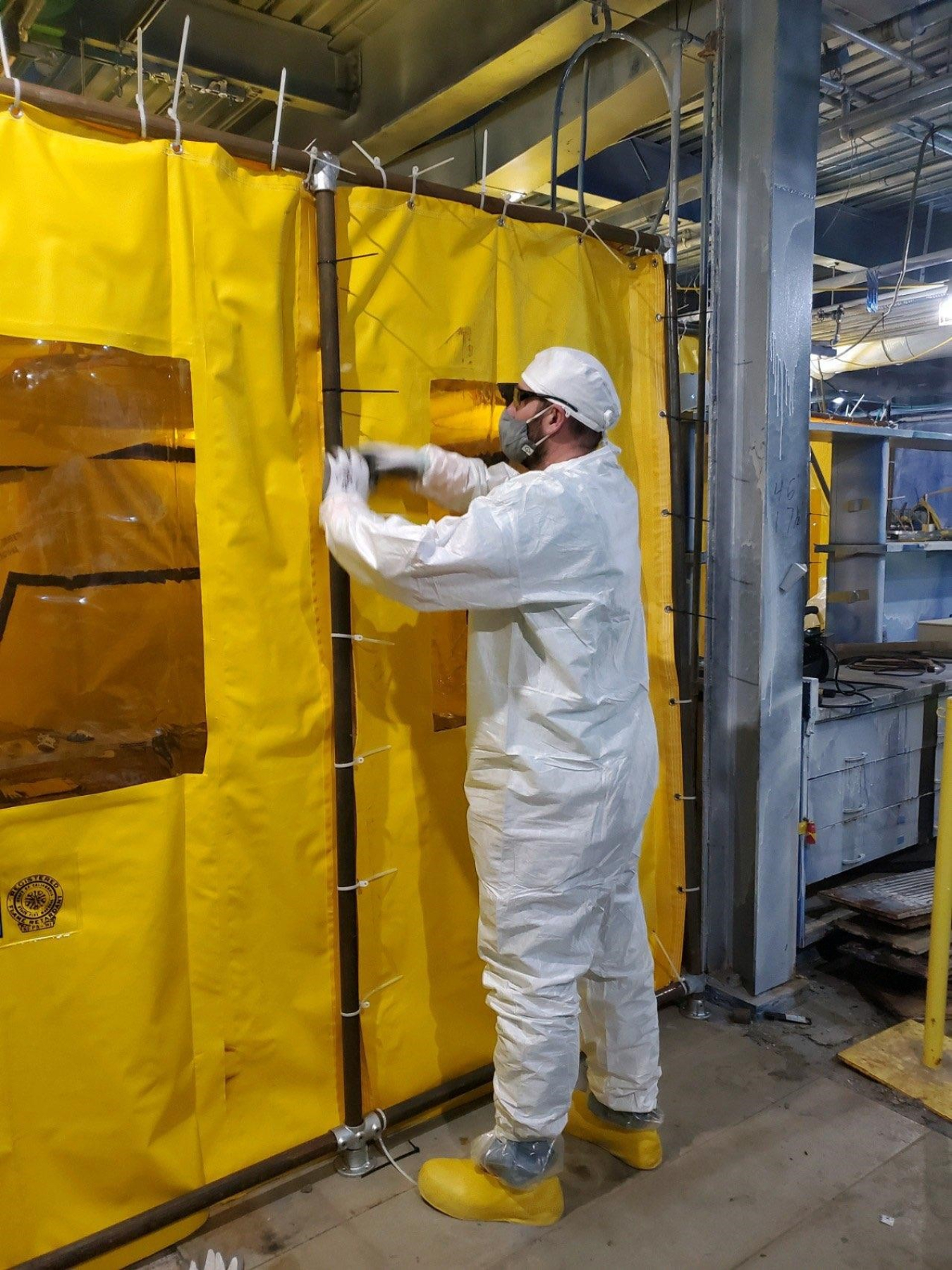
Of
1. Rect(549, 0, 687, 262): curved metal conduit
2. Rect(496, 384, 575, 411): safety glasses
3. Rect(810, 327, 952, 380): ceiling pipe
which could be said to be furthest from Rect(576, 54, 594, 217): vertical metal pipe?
Rect(810, 327, 952, 380): ceiling pipe

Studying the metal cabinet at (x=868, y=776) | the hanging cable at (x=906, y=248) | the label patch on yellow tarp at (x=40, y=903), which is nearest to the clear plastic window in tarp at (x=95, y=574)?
the label patch on yellow tarp at (x=40, y=903)

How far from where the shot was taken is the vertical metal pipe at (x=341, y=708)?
1.64 meters

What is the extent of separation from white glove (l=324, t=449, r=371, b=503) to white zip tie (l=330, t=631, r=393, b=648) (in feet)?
0.86

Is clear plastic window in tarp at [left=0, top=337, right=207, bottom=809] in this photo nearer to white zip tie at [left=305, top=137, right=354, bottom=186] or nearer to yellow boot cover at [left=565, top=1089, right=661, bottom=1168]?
white zip tie at [left=305, top=137, right=354, bottom=186]

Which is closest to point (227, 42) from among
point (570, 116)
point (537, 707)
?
point (570, 116)

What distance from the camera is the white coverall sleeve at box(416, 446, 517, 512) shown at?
1.75 metres

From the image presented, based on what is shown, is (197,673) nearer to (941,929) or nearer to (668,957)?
(668,957)

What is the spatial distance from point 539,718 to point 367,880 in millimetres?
508

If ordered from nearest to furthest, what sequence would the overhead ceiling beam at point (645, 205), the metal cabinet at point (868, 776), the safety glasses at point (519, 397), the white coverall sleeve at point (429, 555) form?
1. the white coverall sleeve at point (429, 555)
2. the safety glasses at point (519, 397)
3. the metal cabinet at point (868, 776)
4. the overhead ceiling beam at point (645, 205)

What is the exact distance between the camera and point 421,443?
1.87 m

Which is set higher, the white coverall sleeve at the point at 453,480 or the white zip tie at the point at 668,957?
the white coverall sleeve at the point at 453,480

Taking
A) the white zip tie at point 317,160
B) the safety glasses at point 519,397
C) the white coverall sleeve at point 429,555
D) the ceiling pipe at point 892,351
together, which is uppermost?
the ceiling pipe at point 892,351

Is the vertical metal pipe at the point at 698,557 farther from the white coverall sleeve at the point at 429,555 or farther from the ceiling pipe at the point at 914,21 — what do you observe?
the white coverall sleeve at the point at 429,555

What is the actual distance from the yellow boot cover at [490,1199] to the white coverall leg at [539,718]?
0.36 feet
